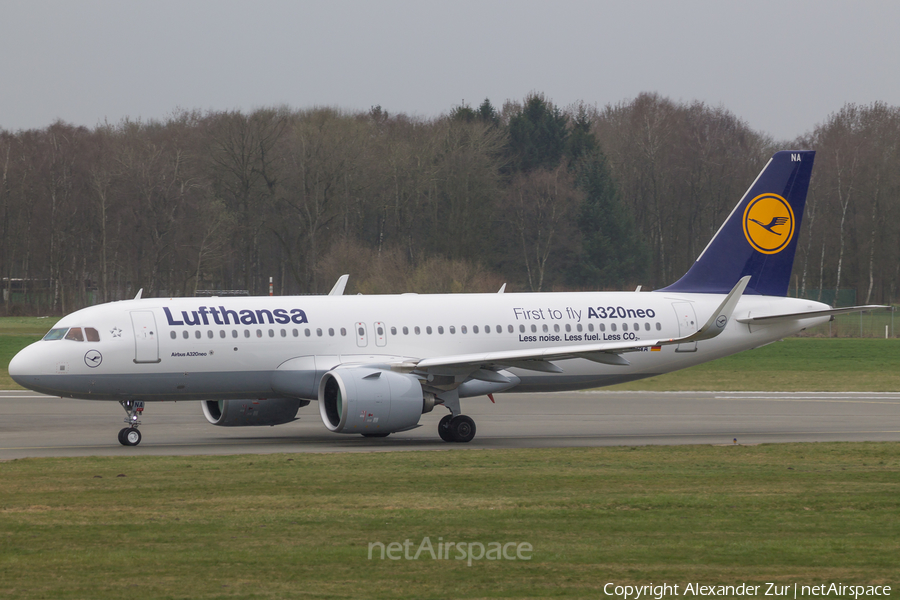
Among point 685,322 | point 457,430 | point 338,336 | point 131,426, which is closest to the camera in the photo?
point 131,426

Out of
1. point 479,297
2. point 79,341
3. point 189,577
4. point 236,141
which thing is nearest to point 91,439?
point 79,341

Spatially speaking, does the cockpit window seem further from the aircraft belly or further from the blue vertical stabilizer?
→ the blue vertical stabilizer

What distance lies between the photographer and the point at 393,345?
25.6 metres

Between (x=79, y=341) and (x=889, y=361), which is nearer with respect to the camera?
(x=79, y=341)

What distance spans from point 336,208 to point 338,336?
62636 millimetres

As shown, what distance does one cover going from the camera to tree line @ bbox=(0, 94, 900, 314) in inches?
3349

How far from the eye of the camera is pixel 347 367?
78.2 feet

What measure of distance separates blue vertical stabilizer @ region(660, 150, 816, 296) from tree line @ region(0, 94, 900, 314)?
49771 mm

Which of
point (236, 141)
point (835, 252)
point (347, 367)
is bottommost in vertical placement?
point (347, 367)

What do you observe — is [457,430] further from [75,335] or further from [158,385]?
[75,335]

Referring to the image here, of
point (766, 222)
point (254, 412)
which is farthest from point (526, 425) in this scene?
point (766, 222)

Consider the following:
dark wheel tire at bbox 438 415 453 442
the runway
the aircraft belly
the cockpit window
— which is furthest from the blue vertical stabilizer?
the cockpit window

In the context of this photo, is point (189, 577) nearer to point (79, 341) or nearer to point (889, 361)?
point (79, 341)

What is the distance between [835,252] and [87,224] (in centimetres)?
5756
